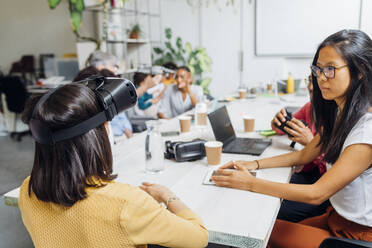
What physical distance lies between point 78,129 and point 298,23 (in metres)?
4.89

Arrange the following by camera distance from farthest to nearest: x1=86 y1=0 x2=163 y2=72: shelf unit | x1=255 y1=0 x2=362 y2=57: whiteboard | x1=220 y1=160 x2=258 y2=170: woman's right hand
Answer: x1=255 y1=0 x2=362 y2=57: whiteboard
x1=86 y1=0 x2=163 y2=72: shelf unit
x1=220 y1=160 x2=258 y2=170: woman's right hand

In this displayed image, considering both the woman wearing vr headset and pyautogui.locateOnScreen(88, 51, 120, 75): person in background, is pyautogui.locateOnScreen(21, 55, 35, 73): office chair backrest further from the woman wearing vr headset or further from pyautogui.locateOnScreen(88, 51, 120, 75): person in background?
the woman wearing vr headset

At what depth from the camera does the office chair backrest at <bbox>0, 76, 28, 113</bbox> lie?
5023 mm

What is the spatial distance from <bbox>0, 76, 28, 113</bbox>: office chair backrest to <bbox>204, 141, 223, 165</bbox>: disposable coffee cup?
4.33 m

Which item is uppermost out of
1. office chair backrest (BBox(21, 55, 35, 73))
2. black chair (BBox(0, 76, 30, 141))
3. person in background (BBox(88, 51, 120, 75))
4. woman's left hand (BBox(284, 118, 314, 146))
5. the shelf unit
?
the shelf unit

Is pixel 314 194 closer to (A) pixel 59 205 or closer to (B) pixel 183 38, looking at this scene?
(A) pixel 59 205

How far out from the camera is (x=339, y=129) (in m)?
1.26

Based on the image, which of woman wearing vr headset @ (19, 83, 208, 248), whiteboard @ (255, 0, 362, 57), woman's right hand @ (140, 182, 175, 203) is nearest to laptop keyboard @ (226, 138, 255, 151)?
woman's right hand @ (140, 182, 175, 203)

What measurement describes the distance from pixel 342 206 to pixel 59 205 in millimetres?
1011

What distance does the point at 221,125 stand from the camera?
182 cm

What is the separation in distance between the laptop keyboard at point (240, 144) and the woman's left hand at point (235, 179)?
43 cm

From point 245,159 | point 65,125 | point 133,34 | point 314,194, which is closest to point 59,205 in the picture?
point 65,125

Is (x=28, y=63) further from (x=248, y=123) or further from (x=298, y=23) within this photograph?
(x=248, y=123)

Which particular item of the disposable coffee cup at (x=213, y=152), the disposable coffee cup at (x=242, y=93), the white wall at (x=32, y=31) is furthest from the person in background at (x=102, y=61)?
the white wall at (x=32, y=31)
